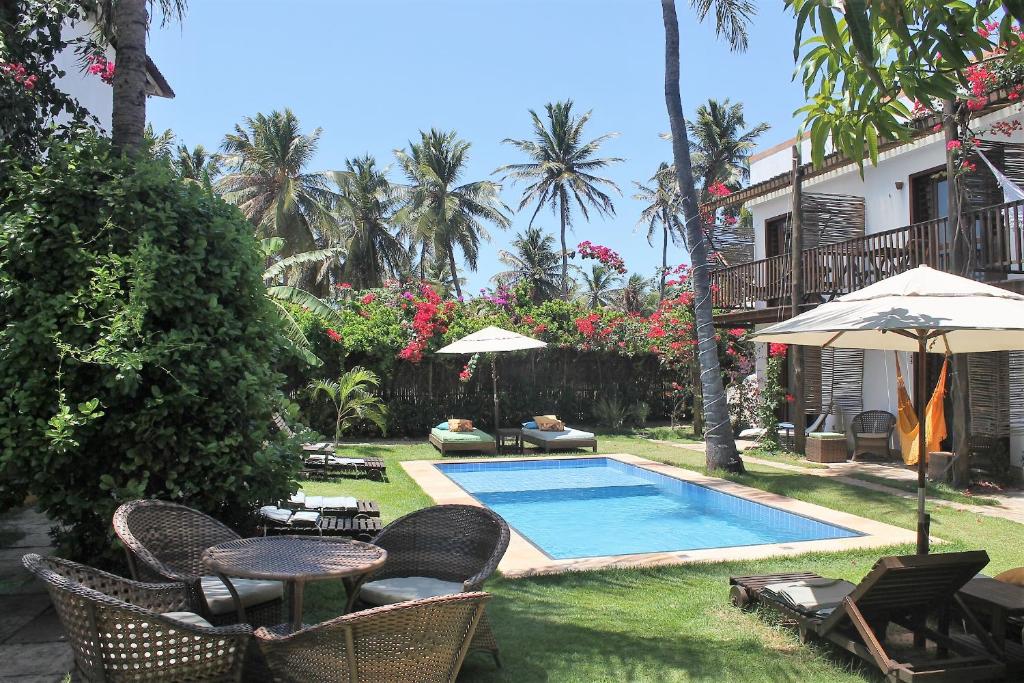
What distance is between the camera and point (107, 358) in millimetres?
4789

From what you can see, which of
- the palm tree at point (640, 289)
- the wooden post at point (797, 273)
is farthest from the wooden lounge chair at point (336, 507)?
the palm tree at point (640, 289)

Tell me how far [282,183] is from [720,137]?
81.9ft

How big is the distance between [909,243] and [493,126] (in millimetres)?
36141

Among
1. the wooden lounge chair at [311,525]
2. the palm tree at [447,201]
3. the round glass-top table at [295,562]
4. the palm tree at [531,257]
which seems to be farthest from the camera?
the palm tree at [531,257]

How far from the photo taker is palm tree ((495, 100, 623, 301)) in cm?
4447

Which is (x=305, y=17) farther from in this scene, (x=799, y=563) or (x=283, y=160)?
(x=283, y=160)

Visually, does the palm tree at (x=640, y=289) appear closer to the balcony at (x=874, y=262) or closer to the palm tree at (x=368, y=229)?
the palm tree at (x=368, y=229)

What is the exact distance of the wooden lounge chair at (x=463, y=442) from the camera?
15508 mm

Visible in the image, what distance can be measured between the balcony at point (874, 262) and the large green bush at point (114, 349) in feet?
34.7

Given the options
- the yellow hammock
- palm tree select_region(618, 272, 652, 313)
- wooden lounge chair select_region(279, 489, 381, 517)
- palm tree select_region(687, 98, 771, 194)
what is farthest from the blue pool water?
palm tree select_region(618, 272, 652, 313)

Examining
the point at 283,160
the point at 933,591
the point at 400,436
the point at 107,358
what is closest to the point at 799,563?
the point at 933,591

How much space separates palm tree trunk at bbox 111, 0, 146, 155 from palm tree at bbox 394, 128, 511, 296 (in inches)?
1352

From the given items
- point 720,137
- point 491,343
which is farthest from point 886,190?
point 720,137

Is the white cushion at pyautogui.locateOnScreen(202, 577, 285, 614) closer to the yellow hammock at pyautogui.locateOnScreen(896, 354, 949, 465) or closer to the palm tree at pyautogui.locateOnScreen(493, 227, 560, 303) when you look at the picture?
the yellow hammock at pyautogui.locateOnScreen(896, 354, 949, 465)
